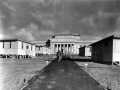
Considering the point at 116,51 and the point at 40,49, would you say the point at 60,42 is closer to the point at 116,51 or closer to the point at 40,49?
the point at 40,49

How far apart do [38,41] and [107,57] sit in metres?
91.5

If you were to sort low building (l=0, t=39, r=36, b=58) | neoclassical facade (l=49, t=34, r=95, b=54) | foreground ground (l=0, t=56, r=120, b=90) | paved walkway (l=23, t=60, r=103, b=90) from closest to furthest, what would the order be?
paved walkway (l=23, t=60, r=103, b=90), foreground ground (l=0, t=56, r=120, b=90), low building (l=0, t=39, r=36, b=58), neoclassical facade (l=49, t=34, r=95, b=54)

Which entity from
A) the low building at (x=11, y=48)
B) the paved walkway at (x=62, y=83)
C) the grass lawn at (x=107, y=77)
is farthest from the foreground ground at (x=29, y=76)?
the low building at (x=11, y=48)

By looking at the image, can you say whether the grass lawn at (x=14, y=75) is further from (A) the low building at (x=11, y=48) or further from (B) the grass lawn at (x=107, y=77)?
(A) the low building at (x=11, y=48)

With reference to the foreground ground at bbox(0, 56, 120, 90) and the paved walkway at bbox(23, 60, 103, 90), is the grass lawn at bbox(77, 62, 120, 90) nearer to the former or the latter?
the foreground ground at bbox(0, 56, 120, 90)

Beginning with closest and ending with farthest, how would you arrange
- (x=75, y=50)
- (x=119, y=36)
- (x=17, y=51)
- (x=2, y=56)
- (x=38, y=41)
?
(x=119, y=36) → (x=17, y=51) → (x=2, y=56) → (x=75, y=50) → (x=38, y=41)

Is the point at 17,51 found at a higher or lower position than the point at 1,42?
lower

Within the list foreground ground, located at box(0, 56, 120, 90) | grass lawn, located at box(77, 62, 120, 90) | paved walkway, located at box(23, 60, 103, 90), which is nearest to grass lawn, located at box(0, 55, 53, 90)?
foreground ground, located at box(0, 56, 120, 90)

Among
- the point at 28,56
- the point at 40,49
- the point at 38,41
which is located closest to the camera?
the point at 28,56

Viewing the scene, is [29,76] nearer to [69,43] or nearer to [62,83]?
[62,83]

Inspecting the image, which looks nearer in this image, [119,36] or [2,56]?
[119,36]

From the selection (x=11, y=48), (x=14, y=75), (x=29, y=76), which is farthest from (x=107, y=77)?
(x=11, y=48)

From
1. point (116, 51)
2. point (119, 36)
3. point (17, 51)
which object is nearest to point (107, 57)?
point (116, 51)

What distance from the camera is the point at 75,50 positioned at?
86375mm
